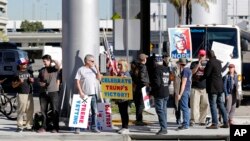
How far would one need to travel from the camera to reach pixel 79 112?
13.2 meters

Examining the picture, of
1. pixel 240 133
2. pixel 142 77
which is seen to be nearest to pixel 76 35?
pixel 142 77

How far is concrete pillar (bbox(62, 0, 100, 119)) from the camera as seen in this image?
14.3 metres

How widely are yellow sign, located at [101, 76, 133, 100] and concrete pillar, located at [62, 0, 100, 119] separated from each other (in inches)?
38.3

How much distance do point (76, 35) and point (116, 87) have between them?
1861 mm

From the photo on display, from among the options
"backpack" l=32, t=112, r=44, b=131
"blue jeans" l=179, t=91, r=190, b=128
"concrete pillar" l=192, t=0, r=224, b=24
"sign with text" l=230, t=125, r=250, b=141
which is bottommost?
"backpack" l=32, t=112, r=44, b=131

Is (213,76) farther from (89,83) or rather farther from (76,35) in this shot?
(76,35)

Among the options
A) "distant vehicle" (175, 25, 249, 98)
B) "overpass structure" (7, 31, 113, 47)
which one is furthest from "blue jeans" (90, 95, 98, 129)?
"overpass structure" (7, 31, 113, 47)

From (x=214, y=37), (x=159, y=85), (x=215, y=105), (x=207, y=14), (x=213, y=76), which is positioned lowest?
(x=215, y=105)

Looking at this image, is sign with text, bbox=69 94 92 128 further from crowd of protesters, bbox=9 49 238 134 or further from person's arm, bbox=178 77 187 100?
person's arm, bbox=178 77 187 100

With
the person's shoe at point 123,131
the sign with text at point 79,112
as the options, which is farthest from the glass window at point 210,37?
the sign with text at point 79,112

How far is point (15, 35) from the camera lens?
145375 mm

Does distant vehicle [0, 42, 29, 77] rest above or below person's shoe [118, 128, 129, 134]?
above

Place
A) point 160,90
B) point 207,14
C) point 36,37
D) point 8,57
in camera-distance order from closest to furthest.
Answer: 1. point 160,90
2. point 8,57
3. point 207,14
4. point 36,37

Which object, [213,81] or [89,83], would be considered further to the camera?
[213,81]
